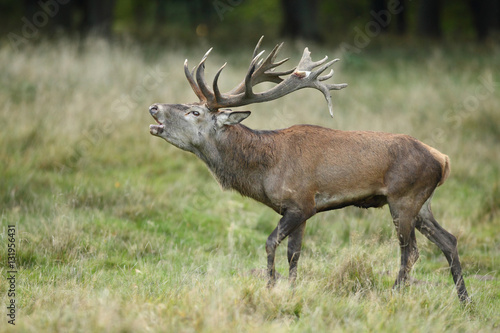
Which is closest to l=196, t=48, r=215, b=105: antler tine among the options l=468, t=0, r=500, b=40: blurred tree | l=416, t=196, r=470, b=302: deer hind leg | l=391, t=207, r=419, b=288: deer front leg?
l=391, t=207, r=419, b=288: deer front leg

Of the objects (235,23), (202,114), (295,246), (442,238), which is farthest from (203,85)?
(235,23)

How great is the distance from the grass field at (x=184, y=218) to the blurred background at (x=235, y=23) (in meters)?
4.54

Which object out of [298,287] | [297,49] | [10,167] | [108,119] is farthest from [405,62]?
[298,287]

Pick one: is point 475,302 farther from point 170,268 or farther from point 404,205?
point 170,268

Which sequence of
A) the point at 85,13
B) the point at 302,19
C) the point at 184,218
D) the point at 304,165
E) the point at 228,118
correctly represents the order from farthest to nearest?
the point at 302,19
the point at 85,13
the point at 184,218
the point at 228,118
the point at 304,165

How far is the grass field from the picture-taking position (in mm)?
5180

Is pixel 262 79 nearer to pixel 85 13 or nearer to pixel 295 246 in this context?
pixel 295 246

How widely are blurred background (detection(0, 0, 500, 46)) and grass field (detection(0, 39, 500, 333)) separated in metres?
4.54

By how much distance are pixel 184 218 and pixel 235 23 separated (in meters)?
22.6

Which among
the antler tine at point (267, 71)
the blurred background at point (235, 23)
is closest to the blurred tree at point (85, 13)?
the blurred background at point (235, 23)

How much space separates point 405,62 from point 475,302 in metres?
14.0

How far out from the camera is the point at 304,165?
20.8ft

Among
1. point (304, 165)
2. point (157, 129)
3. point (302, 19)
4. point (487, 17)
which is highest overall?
point (487, 17)

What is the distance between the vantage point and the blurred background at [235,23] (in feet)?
67.8
